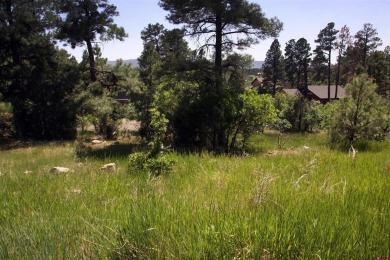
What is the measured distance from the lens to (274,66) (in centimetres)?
5931

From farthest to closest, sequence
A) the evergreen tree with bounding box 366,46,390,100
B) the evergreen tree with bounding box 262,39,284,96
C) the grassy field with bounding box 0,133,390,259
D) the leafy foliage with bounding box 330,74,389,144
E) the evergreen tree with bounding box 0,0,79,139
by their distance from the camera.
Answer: the evergreen tree with bounding box 262,39,284,96 < the evergreen tree with bounding box 366,46,390,100 < the evergreen tree with bounding box 0,0,79,139 < the leafy foliage with bounding box 330,74,389,144 < the grassy field with bounding box 0,133,390,259

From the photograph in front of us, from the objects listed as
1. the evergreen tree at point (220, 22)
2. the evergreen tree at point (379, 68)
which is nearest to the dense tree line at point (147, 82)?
the evergreen tree at point (220, 22)

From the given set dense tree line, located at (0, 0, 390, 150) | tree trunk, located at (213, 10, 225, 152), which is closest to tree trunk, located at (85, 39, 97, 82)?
dense tree line, located at (0, 0, 390, 150)

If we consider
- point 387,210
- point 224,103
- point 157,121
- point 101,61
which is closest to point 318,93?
point 101,61

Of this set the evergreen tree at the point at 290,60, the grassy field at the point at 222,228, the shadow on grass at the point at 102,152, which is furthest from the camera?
the evergreen tree at the point at 290,60

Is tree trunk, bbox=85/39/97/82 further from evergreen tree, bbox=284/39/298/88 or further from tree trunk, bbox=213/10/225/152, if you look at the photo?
evergreen tree, bbox=284/39/298/88

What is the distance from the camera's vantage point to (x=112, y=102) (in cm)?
2330

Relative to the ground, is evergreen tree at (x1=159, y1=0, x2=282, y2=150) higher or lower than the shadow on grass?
higher

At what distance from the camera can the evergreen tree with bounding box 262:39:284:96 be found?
59094 mm

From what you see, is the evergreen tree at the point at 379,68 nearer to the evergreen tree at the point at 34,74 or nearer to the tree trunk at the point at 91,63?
the tree trunk at the point at 91,63

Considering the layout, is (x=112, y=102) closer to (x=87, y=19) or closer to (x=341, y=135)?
(x=87, y=19)

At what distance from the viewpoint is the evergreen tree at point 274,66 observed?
59.1 m

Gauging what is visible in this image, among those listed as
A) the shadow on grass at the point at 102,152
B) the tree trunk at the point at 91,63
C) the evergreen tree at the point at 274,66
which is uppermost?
the evergreen tree at the point at 274,66

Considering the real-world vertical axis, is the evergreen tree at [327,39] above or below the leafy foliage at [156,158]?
above
